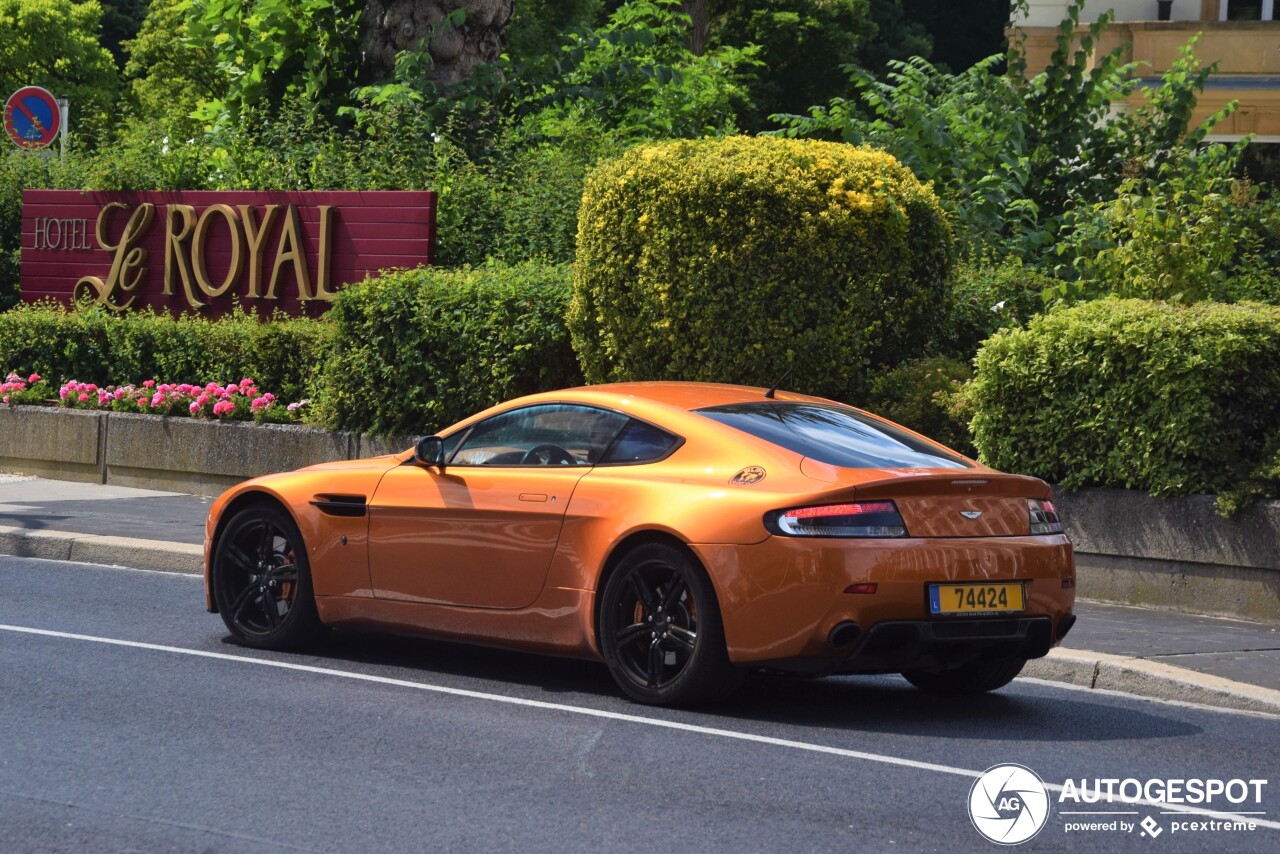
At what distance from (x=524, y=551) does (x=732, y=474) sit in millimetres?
1097

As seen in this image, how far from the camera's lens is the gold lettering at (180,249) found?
61.2ft

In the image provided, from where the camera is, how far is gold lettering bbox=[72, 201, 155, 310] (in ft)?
62.5

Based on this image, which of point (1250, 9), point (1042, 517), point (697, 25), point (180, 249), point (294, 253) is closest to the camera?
point (1042, 517)

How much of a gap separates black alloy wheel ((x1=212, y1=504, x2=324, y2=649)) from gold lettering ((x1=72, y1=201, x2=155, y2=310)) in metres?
10.8

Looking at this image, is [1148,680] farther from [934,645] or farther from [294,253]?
[294,253]

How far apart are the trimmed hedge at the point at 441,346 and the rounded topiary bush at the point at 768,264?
1.15m

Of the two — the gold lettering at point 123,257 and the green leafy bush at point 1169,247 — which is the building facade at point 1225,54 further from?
the gold lettering at point 123,257

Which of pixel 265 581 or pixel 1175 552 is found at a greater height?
pixel 1175 552

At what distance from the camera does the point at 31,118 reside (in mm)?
23031

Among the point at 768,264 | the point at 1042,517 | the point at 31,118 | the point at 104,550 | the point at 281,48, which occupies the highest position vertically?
the point at 281,48

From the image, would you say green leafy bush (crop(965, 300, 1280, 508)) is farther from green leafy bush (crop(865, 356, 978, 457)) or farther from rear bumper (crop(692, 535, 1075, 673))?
rear bumper (crop(692, 535, 1075, 673))

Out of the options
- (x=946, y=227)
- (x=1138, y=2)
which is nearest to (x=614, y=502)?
(x=946, y=227)

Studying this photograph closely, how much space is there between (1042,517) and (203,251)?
1288 cm

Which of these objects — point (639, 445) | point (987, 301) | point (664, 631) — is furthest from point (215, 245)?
point (664, 631)
